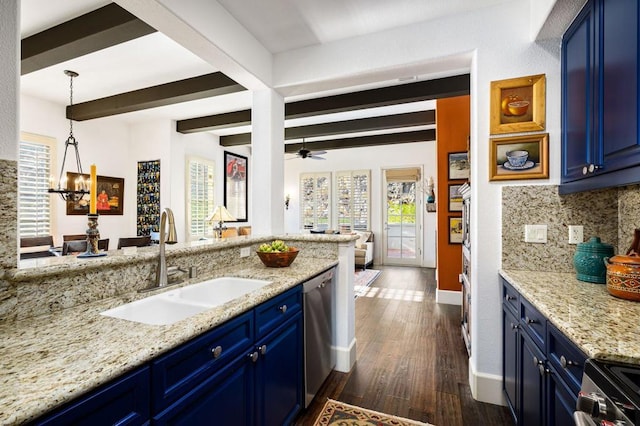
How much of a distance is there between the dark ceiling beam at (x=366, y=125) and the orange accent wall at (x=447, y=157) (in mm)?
1021

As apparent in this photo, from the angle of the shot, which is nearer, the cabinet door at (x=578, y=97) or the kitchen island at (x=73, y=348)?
the kitchen island at (x=73, y=348)

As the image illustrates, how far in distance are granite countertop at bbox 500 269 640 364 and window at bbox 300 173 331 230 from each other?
6.46 m

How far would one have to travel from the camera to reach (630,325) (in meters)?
1.07

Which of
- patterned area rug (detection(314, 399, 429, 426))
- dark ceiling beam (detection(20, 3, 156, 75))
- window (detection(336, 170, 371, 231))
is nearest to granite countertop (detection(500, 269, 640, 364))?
patterned area rug (detection(314, 399, 429, 426))

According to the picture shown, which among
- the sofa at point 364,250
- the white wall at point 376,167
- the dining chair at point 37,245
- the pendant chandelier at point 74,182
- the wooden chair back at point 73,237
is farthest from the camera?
the white wall at point 376,167

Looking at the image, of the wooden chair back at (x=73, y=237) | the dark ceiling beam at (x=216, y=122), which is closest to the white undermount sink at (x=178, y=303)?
the dark ceiling beam at (x=216, y=122)

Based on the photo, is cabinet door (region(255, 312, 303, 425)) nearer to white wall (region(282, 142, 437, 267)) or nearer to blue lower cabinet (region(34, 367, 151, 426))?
blue lower cabinet (region(34, 367, 151, 426))

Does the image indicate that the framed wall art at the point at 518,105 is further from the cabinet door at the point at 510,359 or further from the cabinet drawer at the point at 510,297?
the cabinet door at the point at 510,359

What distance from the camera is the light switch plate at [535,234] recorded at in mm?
2004

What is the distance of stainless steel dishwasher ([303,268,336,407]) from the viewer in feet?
6.60

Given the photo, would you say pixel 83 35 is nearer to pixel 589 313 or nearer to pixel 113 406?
pixel 113 406

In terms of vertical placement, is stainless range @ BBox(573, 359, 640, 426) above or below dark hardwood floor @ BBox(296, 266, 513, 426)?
above

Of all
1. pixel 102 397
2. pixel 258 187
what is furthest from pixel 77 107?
pixel 102 397

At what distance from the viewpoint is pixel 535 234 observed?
2021 mm
